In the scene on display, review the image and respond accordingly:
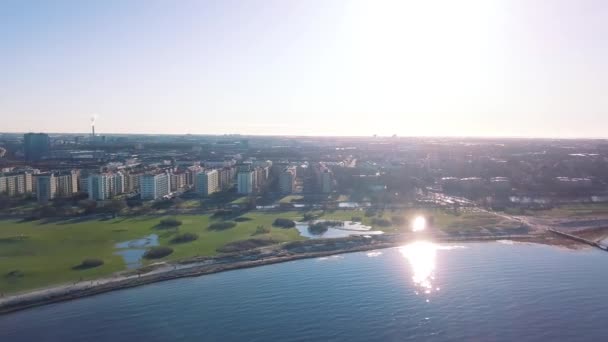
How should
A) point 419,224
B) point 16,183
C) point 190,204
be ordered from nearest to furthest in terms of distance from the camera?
point 419,224
point 190,204
point 16,183

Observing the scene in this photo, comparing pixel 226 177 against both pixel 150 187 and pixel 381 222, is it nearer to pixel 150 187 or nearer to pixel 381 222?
pixel 150 187

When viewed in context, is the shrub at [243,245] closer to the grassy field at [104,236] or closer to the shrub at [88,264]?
the grassy field at [104,236]

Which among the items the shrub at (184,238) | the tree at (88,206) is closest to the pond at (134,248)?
the shrub at (184,238)

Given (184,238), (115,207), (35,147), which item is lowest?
(184,238)

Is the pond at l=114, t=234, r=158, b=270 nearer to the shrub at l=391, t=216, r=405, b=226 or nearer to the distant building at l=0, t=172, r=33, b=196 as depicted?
the shrub at l=391, t=216, r=405, b=226

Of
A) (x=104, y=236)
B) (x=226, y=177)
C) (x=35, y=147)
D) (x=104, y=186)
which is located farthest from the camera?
(x=35, y=147)

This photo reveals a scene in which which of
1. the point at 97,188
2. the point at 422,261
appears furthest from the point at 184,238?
the point at 97,188

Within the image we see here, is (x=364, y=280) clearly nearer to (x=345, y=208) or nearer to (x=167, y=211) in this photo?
(x=345, y=208)
